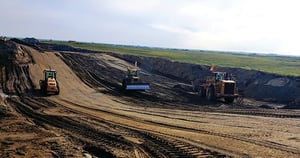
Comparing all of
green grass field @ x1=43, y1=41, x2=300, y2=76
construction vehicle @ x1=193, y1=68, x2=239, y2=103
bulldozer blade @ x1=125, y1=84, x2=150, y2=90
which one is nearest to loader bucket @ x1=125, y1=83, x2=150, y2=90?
bulldozer blade @ x1=125, y1=84, x2=150, y2=90

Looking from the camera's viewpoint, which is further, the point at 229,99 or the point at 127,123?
the point at 229,99

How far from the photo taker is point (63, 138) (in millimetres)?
15969

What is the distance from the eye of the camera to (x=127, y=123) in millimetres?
19656

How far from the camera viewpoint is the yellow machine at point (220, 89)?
29062mm

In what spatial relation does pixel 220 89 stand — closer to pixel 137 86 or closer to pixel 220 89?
pixel 220 89

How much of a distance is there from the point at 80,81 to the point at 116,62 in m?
14.0

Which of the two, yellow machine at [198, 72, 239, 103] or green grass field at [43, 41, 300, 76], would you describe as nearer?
yellow machine at [198, 72, 239, 103]

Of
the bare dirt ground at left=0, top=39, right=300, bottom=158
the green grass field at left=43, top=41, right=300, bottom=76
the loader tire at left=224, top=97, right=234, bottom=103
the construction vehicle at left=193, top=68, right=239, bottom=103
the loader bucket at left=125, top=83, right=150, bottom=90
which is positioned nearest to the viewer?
the bare dirt ground at left=0, top=39, right=300, bottom=158

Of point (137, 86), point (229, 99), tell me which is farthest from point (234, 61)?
point (229, 99)

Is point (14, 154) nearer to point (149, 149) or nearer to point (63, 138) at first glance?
point (63, 138)

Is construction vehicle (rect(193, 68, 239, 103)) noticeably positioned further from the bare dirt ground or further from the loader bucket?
the loader bucket

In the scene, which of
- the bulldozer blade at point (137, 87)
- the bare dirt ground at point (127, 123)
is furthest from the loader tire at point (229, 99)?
the bulldozer blade at point (137, 87)

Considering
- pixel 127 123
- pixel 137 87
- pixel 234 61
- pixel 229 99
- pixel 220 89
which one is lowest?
pixel 127 123

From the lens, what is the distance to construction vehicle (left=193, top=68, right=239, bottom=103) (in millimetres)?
29062
